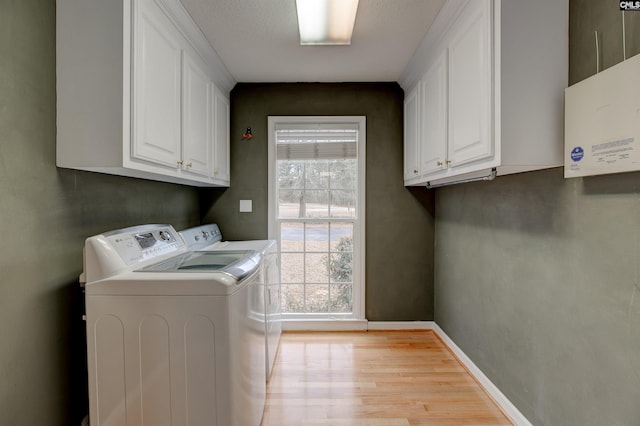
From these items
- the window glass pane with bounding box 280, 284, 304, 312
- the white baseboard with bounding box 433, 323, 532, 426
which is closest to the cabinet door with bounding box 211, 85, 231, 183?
the window glass pane with bounding box 280, 284, 304, 312

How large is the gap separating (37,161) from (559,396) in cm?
251

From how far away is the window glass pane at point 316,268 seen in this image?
9.93ft

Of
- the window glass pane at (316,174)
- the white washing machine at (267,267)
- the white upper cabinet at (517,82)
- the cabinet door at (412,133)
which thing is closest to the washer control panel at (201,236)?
the white washing machine at (267,267)

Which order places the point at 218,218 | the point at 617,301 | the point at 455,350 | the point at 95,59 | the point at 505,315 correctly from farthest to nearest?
the point at 218,218
the point at 455,350
the point at 505,315
the point at 95,59
the point at 617,301

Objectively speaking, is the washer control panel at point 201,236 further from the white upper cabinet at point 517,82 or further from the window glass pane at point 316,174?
the white upper cabinet at point 517,82

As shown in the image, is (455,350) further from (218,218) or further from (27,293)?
(27,293)

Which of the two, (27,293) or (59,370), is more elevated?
(27,293)

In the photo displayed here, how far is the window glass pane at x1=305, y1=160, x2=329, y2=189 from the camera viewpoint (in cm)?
299

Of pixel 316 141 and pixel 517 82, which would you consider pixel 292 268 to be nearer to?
pixel 316 141

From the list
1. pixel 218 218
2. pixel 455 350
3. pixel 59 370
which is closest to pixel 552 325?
pixel 455 350

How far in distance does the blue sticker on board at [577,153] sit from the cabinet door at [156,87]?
1.86 metres

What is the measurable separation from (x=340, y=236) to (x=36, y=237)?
7.33 feet

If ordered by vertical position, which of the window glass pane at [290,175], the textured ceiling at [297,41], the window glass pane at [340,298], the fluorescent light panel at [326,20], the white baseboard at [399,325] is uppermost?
the textured ceiling at [297,41]

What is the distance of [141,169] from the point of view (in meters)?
1.45
